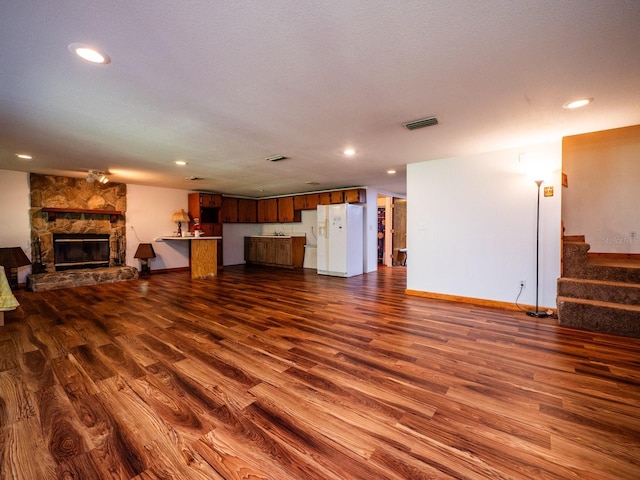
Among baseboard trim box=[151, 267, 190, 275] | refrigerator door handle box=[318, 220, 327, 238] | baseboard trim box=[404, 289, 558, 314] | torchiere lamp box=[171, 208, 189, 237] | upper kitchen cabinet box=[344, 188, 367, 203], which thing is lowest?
baseboard trim box=[404, 289, 558, 314]

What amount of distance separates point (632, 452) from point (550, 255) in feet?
9.49

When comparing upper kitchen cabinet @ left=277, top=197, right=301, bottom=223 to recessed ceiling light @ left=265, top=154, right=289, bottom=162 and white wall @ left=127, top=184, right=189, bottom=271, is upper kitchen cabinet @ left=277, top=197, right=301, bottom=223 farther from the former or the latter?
recessed ceiling light @ left=265, top=154, right=289, bottom=162

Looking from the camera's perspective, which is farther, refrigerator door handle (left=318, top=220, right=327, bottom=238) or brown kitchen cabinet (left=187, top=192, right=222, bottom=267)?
brown kitchen cabinet (left=187, top=192, right=222, bottom=267)

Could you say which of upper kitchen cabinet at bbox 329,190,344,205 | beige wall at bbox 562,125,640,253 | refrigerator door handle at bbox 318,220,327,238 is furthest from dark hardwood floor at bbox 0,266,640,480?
upper kitchen cabinet at bbox 329,190,344,205

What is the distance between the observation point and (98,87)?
219 cm

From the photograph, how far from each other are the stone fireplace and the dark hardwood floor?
10.1 ft

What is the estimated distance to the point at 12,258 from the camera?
16.3ft

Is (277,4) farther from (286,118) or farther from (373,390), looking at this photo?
(373,390)

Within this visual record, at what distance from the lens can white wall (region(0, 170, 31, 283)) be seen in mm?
5297

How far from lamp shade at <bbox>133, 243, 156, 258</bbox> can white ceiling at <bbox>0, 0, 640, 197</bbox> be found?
11.8 feet

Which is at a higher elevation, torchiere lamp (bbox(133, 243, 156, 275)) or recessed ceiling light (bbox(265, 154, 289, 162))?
recessed ceiling light (bbox(265, 154, 289, 162))

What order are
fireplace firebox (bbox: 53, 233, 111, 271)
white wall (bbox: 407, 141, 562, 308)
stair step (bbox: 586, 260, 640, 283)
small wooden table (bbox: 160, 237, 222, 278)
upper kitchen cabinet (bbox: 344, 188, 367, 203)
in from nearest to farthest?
stair step (bbox: 586, 260, 640, 283) → white wall (bbox: 407, 141, 562, 308) → fireplace firebox (bbox: 53, 233, 111, 271) → small wooden table (bbox: 160, 237, 222, 278) → upper kitchen cabinet (bbox: 344, 188, 367, 203)

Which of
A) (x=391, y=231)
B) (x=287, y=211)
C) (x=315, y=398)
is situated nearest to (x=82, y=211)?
(x=287, y=211)

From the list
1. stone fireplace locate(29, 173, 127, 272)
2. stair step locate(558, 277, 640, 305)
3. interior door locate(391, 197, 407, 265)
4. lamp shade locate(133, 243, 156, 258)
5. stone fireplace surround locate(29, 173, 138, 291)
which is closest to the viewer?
stair step locate(558, 277, 640, 305)
